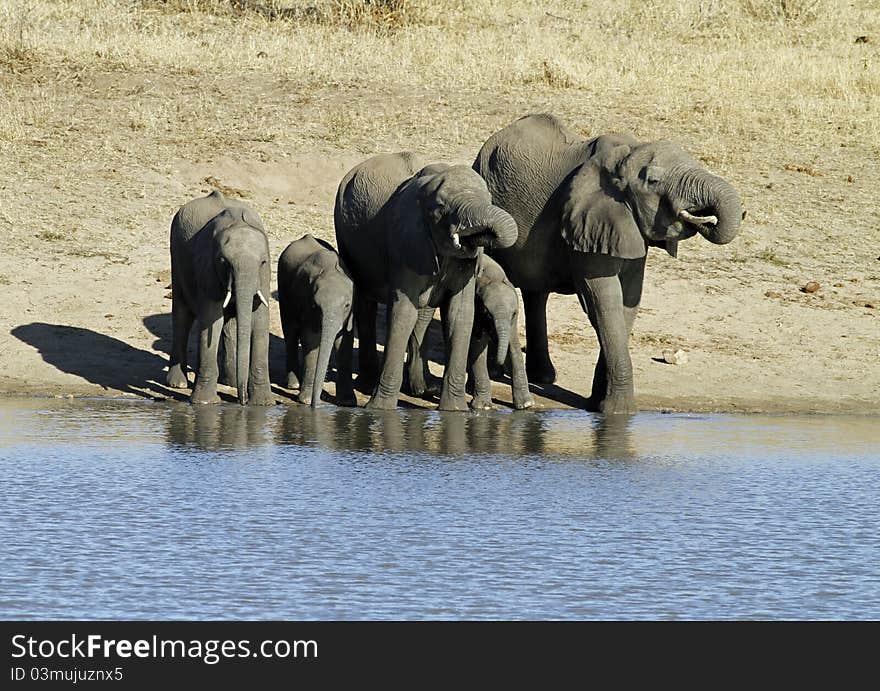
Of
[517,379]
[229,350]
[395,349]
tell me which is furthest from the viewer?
[229,350]

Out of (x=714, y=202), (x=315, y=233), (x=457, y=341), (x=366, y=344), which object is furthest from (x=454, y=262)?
(x=315, y=233)

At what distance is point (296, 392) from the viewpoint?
13.6m

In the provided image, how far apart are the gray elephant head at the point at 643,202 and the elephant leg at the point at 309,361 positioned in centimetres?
194

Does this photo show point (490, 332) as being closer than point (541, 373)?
Yes

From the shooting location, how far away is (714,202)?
40.9 ft

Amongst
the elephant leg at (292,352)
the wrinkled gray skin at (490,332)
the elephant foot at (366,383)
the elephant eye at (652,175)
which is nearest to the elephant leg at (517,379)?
the wrinkled gray skin at (490,332)

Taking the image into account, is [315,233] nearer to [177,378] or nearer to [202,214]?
[202,214]

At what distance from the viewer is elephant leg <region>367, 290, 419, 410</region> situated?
12766 millimetres

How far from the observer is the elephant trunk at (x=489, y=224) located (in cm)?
1208

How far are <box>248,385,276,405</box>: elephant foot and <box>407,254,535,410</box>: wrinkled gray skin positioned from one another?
1.14 metres

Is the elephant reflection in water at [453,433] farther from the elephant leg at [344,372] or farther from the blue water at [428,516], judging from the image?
the elephant leg at [344,372]

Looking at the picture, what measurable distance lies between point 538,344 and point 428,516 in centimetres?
527

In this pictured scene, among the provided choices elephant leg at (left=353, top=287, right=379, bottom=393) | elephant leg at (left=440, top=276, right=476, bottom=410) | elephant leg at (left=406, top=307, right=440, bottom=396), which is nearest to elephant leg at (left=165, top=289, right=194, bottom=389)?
elephant leg at (left=353, top=287, right=379, bottom=393)
